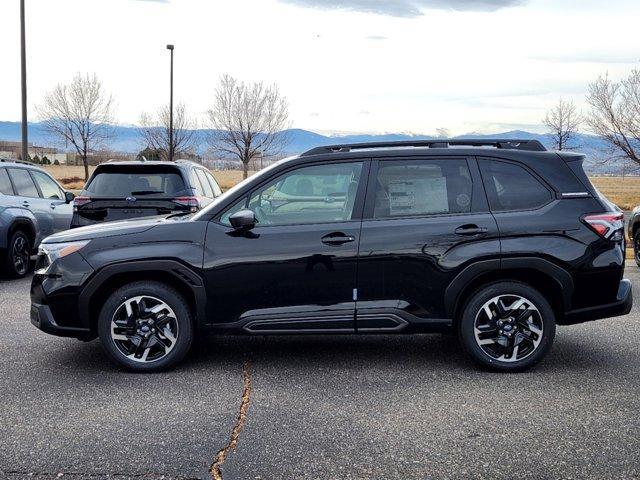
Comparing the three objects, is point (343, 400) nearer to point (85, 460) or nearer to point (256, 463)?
point (256, 463)

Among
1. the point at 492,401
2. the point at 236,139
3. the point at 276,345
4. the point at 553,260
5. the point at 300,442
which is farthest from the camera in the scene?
the point at 236,139

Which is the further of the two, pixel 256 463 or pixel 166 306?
pixel 166 306

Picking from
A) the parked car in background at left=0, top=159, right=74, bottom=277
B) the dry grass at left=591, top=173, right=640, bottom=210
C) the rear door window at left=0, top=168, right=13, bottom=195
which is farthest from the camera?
the dry grass at left=591, top=173, right=640, bottom=210

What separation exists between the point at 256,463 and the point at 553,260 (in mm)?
2820

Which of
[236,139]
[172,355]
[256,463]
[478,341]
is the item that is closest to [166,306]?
[172,355]

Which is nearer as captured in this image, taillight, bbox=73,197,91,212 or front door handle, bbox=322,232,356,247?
front door handle, bbox=322,232,356,247

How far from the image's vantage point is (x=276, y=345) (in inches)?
239

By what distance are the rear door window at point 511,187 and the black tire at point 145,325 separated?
2.54m

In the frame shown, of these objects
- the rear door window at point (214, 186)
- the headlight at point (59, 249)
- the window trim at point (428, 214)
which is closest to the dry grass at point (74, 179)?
the rear door window at point (214, 186)

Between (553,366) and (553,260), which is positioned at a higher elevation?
(553,260)

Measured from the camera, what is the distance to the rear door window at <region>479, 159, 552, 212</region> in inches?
207

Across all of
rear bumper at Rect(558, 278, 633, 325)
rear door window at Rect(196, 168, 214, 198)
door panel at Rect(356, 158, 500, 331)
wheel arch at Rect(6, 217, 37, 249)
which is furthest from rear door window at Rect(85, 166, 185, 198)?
rear bumper at Rect(558, 278, 633, 325)

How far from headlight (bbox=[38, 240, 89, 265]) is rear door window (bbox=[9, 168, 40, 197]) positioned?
17.7 feet

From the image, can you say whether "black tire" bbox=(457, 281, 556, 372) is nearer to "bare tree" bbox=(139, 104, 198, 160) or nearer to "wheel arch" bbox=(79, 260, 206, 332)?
"wheel arch" bbox=(79, 260, 206, 332)
